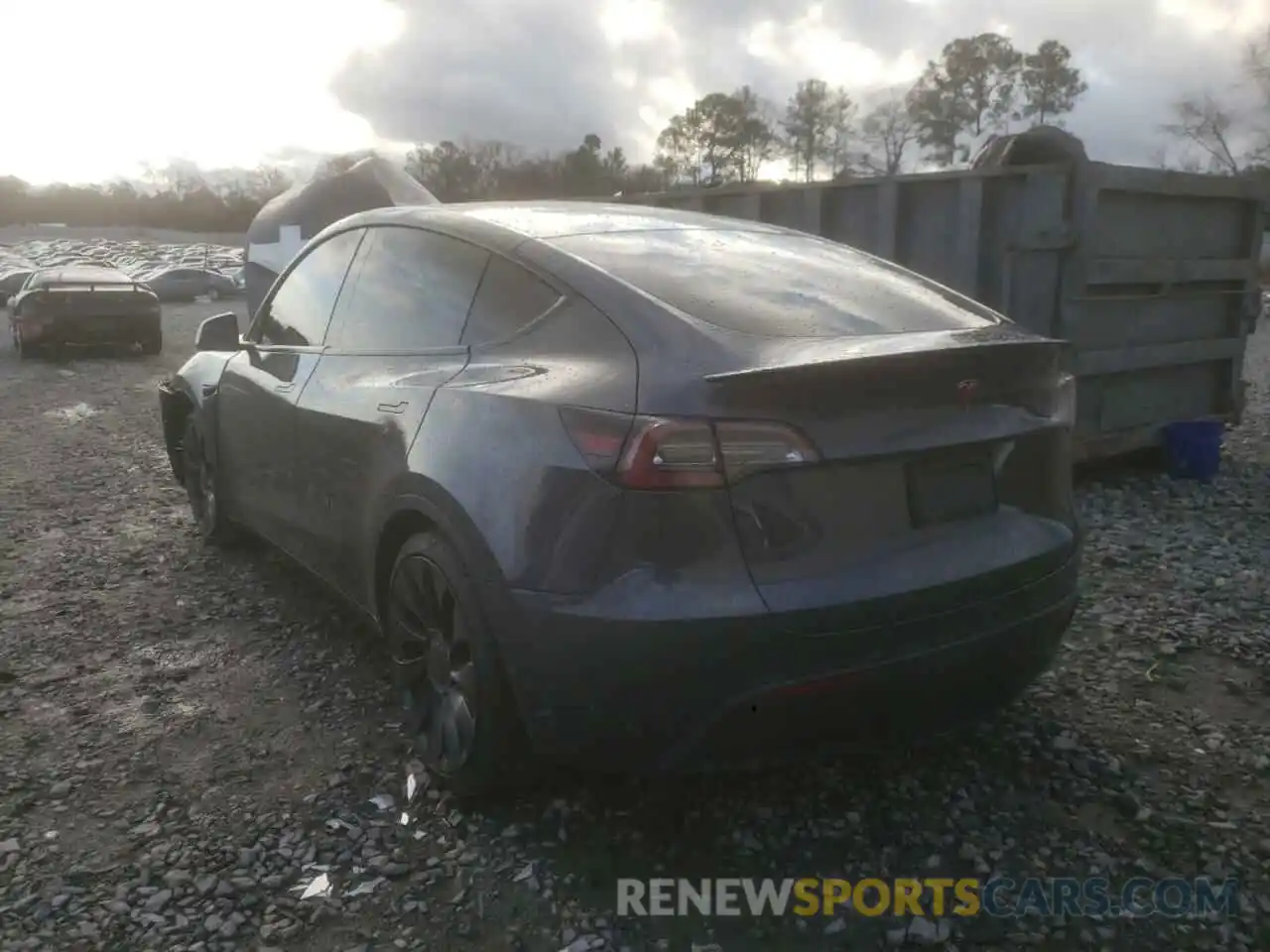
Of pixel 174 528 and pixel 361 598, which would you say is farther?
pixel 174 528

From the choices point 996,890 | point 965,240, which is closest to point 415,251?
point 996,890

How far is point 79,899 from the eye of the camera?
2.64 meters

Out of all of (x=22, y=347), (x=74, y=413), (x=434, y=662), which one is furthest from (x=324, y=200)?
(x=434, y=662)

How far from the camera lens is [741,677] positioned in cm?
238

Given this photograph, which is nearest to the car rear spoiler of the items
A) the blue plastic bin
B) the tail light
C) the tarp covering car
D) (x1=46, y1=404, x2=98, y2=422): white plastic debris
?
the tail light

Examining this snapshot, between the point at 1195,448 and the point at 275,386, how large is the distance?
570cm

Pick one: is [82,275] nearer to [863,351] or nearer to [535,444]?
[535,444]

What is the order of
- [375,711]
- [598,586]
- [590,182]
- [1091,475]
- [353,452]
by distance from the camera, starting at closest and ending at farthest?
1. [598,586]
2. [353,452]
3. [375,711]
4. [1091,475]
5. [590,182]

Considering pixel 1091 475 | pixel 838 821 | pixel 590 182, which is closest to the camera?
pixel 838 821

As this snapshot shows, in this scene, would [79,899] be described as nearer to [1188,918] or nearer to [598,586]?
[598,586]

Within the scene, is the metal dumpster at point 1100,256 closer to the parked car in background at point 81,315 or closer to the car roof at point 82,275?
the parked car in background at point 81,315

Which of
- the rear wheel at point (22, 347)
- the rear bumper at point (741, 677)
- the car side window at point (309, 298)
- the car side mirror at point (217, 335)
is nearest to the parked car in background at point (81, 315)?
the rear wheel at point (22, 347)

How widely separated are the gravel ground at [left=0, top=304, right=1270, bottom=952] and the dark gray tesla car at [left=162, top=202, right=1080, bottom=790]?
33cm

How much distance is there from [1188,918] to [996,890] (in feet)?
1.42
